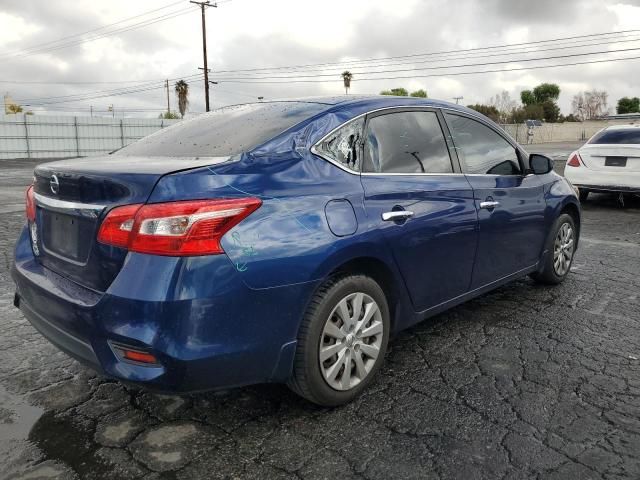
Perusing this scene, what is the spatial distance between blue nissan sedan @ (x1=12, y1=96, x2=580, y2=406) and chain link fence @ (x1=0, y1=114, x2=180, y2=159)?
30551mm

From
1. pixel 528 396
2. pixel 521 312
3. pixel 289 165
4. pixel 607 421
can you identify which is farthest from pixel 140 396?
pixel 521 312

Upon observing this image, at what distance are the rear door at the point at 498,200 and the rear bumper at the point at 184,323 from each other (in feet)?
5.44

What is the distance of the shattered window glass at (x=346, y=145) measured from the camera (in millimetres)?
2745

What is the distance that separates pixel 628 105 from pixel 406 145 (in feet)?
365

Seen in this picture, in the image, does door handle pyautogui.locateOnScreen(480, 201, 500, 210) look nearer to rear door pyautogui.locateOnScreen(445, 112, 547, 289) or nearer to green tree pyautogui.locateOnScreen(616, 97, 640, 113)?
rear door pyautogui.locateOnScreen(445, 112, 547, 289)

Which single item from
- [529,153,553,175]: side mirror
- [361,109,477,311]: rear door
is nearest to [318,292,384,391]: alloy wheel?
[361,109,477,311]: rear door

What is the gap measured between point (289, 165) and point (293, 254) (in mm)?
447

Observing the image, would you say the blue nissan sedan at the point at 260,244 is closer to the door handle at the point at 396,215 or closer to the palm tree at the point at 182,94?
the door handle at the point at 396,215

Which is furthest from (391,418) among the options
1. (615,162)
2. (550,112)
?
(550,112)

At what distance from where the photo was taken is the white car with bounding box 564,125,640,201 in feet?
29.5

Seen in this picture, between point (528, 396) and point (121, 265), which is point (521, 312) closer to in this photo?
point (528, 396)

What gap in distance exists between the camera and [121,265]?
221cm

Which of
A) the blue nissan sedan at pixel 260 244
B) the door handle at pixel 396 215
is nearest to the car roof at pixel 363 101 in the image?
the blue nissan sedan at pixel 260 244

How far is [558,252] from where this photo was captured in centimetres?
476
